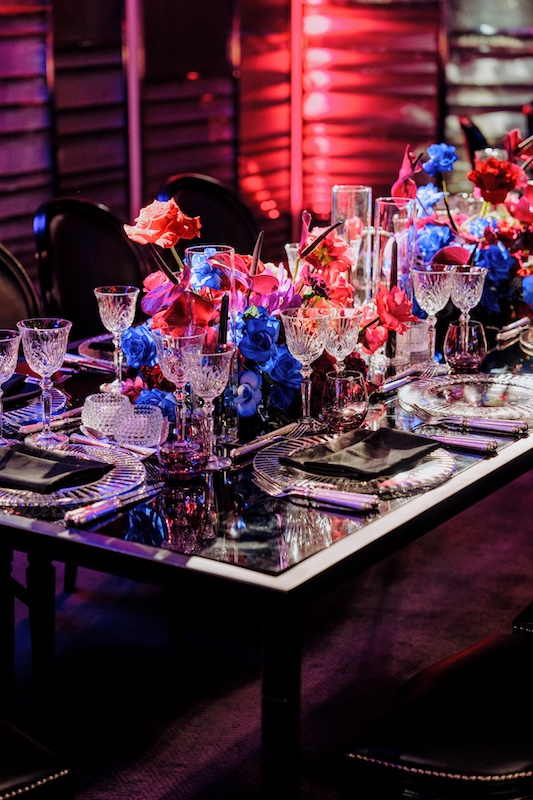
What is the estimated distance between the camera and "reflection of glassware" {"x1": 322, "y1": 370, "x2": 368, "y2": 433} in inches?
70.2

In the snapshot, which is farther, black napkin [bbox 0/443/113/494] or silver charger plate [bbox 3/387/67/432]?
silver charger plate [bbox 3/387/67/432]

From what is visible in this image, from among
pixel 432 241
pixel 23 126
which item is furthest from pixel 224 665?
pixel 23 126

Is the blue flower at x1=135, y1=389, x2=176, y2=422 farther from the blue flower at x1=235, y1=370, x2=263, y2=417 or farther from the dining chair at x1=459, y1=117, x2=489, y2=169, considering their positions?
the dining chair at x1=459, y1=117, x2=489, y2=169

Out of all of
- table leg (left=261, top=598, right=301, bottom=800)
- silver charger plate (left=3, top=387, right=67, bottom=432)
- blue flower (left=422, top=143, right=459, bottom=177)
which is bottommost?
table leg (left=261, top=598, right=301, bottom=800)

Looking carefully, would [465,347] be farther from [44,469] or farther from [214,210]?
[214,210]

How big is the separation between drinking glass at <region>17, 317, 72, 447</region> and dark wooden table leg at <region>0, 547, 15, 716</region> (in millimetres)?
446

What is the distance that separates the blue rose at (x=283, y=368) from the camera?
1.83m

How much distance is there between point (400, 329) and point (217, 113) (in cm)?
392

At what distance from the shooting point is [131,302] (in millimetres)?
1954

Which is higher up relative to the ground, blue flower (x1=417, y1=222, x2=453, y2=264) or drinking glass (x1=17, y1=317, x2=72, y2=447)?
blue flower (x1=417, y1=222, x2=453, y2=264)

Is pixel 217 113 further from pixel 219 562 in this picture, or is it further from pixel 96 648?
pixel 219 562

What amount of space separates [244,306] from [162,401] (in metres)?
0.23

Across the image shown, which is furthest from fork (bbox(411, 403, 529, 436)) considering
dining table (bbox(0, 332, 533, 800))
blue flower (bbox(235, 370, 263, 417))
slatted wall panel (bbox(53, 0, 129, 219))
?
slatted wall panel (bbox(53, 0, 129, 219))

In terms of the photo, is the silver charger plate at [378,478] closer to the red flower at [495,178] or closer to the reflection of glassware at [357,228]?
the reflection of glassware at [357,228]
